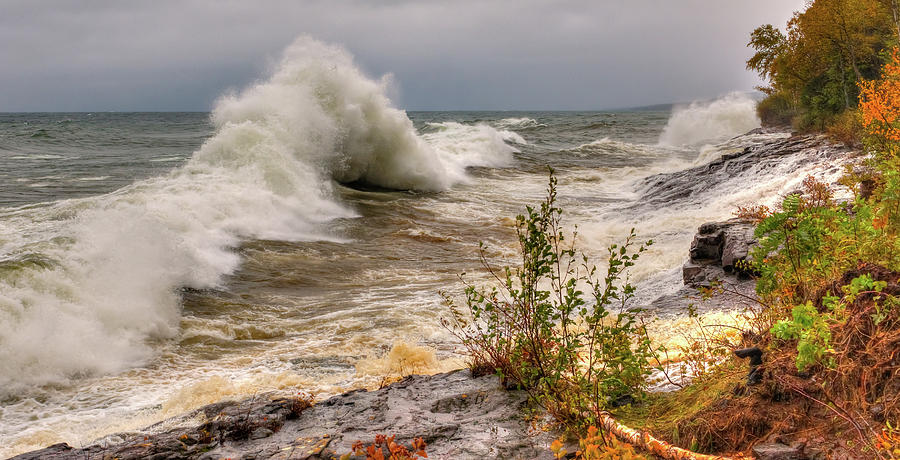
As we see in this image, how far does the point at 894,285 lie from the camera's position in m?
3.40

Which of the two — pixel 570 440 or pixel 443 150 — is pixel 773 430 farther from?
pixel 443 150

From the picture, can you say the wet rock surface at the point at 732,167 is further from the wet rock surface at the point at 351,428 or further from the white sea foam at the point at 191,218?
the wet rock surface at the point at 351,428

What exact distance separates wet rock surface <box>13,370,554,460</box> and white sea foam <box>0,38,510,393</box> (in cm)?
264

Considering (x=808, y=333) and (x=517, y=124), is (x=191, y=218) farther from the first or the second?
(x=517, y=124)

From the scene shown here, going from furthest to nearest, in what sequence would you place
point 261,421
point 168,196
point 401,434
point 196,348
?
point 168,196
point 196,348
point 261,421
point 401,434

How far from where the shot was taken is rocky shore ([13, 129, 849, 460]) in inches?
156

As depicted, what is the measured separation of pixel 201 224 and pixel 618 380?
35.3ft

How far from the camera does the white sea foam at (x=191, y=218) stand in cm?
715

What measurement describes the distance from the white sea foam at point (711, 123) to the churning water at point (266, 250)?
16.1 metres

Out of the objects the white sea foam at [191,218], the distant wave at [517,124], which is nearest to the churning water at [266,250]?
the white sea foam at [191,218]

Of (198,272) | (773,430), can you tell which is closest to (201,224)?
(198,272)

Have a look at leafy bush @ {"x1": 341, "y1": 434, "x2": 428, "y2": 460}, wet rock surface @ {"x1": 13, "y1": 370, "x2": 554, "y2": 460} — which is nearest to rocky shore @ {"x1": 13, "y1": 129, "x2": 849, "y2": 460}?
wet rock surface @ {"x1": 13, "y1": 370, "x2": 554, "y2": 460}

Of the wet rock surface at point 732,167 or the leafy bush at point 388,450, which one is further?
the wet rock surface at point 732,167

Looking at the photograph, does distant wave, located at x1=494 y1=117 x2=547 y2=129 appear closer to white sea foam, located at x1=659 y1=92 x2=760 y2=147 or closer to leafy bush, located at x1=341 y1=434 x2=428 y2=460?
white sea foam, located at x1=659 y1=92 x2=760 y2=147
